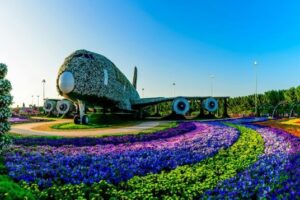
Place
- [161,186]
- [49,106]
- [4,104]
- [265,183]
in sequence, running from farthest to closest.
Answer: [49,106] → [4,104] → [161,186] → [265,183]

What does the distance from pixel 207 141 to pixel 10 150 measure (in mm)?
9675

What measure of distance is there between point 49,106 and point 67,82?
146ft

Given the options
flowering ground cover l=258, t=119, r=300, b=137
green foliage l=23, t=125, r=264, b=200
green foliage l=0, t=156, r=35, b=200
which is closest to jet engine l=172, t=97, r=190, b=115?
flowering ground cover l=258, t=119, r=300, b=137

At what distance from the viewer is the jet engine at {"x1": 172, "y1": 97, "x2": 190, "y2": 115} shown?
46875mm

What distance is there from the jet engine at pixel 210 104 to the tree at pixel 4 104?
145 ft

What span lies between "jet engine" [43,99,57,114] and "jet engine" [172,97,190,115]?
3484 cm

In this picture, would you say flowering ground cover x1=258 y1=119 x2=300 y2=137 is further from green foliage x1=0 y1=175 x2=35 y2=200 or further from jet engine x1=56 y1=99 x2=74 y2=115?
jet engine x1=56 y1=99 x2=74 y2=115

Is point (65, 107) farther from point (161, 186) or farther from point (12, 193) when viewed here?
point (12, 193)

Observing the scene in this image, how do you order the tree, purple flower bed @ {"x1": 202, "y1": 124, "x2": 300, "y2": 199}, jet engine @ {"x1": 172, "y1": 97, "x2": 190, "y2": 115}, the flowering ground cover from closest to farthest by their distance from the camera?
purple flower bed @ {"x1": 202, "y1": 124, "x2": 300, "y2": 199}
the tree
the flowering ground cover
jet engine @ {"x1": 172, "y1": 97, "x2": 190, "y2": 115}

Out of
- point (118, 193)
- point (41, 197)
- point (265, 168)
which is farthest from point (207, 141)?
point (41, 197)

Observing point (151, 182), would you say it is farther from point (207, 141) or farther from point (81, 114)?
point (81, 114)

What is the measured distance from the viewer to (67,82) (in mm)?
28172

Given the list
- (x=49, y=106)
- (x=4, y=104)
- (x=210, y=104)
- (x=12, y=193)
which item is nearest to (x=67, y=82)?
(x=4, y=104)

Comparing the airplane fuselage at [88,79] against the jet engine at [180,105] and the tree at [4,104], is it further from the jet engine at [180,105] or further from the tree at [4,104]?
the tree at [4,104]
